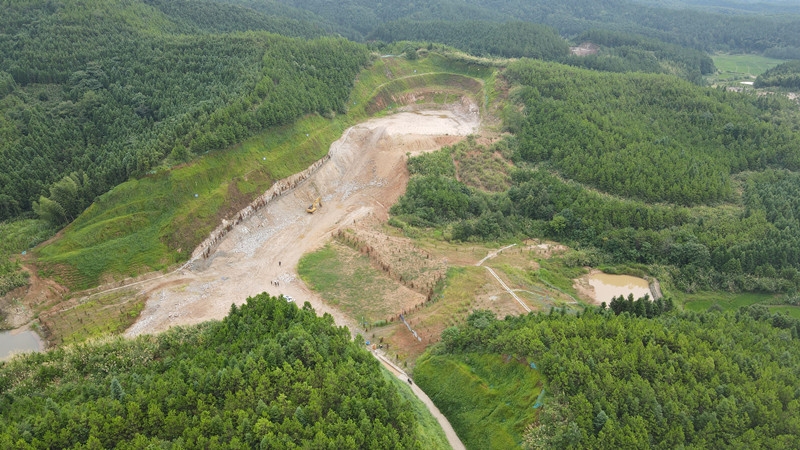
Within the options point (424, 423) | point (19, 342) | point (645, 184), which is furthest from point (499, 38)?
point (19, 342)

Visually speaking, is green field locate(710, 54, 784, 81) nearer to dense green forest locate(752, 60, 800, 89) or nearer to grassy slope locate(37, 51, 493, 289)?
dense green forest locate(752, 60, 800, 89)

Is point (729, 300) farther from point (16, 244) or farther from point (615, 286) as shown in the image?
point (16, 244)

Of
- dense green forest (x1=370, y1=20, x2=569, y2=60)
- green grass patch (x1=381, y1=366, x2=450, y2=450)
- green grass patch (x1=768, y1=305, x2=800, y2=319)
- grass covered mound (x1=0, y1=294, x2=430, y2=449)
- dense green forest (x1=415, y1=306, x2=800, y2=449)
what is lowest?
green grass patch (x1=768, y1=305, x2=800, y2=319)

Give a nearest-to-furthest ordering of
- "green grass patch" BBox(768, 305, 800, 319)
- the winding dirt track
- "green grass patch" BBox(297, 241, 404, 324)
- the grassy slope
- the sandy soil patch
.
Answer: the winding dirt track → "green grass patch" BBox(297, 241, 404, 324) → the grassy slope → "green grass patch" BBox(768, 305, 800, 319) → the sandy soil patch

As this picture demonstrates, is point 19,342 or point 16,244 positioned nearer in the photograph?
point 19,342

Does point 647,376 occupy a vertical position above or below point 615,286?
above

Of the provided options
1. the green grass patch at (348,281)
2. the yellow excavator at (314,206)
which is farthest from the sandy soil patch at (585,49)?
the green grass patch at (348,281)

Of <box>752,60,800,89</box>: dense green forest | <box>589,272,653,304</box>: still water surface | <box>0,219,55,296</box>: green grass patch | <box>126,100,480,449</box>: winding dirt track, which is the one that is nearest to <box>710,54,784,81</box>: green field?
<box>752,60,800,89</box>: dense green forest

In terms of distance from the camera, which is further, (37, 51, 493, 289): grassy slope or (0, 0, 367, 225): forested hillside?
(0, 0, 367, 225): forested hillside
